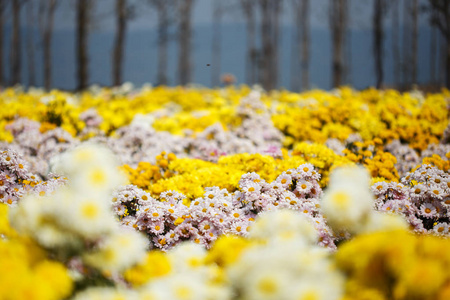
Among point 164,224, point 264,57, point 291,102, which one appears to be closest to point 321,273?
point 164,224

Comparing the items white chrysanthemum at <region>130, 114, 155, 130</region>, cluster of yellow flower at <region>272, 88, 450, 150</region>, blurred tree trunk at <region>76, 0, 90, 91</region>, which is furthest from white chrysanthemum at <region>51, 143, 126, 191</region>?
blurred tree trunk at <region>76, 0, 90, 91</region>

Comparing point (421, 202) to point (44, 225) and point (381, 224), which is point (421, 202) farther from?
point (44, 225)

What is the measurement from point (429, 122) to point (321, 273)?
456cm

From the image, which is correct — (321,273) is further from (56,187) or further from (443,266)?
(56,187)

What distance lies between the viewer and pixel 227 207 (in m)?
2.70

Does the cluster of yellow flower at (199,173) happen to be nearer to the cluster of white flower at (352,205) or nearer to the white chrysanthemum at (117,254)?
the cluster of white flower at (352,205)

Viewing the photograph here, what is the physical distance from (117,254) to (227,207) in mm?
1402

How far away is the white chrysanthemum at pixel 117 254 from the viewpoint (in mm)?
1357

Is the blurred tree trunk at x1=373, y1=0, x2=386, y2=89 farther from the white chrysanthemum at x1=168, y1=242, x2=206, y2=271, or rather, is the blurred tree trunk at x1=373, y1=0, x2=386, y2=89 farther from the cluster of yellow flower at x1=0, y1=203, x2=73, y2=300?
the cluster of yellow flower at x1=0, y1=203, x2=73, y2=300

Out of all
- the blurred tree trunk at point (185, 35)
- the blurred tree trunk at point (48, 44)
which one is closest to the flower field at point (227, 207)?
the blurred tree trunk at point (185, 35)

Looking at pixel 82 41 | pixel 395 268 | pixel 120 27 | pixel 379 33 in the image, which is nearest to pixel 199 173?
pixel 395 268

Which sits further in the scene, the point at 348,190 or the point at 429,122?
the point at 429,122

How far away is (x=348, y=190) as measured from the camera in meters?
1.48

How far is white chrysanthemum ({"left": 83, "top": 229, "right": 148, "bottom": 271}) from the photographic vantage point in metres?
1.36
